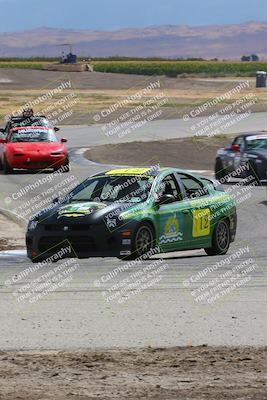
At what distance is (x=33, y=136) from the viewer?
3175 cm

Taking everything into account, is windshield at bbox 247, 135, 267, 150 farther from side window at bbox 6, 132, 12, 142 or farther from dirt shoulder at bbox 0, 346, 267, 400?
dirt shoulder at bbox 0, 346, 267, 400

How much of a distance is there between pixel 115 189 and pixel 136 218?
0.96 metres

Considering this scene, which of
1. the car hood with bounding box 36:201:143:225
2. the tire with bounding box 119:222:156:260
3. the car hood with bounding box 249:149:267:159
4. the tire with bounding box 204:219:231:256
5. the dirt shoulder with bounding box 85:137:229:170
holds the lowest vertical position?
the dirt shoulder with bounding box 85:137:229:170

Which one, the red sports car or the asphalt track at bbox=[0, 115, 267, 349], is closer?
the asphalt track at bbox=[0, 115, 267, 349]

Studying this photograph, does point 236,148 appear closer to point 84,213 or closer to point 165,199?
point 165,199

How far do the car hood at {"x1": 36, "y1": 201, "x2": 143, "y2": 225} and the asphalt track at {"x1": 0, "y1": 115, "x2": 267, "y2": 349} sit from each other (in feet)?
2.02

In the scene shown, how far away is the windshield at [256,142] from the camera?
2857 cm

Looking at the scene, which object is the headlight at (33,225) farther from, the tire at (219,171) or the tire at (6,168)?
the tire at (6,168)

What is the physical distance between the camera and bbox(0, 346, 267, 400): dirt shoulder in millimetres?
7176

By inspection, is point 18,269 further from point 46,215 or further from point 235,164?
point 235,164

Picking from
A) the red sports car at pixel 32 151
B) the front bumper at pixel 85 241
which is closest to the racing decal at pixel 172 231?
the front bumper at pixel 85 241

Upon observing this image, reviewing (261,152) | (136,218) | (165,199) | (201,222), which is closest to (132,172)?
(165,199)

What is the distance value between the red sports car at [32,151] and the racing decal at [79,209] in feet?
51.5

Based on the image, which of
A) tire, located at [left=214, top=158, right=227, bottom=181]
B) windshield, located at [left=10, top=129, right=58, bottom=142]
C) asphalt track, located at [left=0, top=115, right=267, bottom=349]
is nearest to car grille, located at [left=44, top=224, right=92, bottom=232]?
asphalt track, located at [left=0, top=115, right=267, bottom=349]
